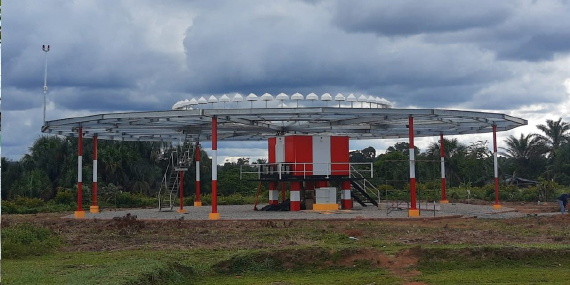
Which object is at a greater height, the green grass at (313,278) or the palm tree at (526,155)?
the palm tree at (526,155)

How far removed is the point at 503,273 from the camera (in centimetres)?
1619

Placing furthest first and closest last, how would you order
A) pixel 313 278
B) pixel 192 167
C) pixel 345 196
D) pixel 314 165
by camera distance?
1. pixel 192 167
2. pixel 345 196
3. pixel 314 165
4. pixel 313 278

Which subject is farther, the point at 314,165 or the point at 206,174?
the point at 206,174

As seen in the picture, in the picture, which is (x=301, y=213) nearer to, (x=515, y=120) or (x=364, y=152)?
(x=515, y=120)

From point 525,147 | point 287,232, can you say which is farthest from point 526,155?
point 287,232

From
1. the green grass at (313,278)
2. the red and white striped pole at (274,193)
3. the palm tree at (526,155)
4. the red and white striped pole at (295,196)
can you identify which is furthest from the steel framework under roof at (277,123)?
the palm tree at (526,155)

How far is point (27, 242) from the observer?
21000mm

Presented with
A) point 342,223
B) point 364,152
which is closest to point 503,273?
point 342,223

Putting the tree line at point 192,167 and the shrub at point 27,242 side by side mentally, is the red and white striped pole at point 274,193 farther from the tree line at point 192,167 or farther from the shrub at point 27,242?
the shrub at point 27,242

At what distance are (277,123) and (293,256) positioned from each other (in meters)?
21.8

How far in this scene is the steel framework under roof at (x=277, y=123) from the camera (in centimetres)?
2989

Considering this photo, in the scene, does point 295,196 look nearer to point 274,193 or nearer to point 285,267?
point 274,193

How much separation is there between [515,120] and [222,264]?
24880 mm

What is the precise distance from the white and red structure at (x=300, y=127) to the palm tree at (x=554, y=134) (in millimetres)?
24538
